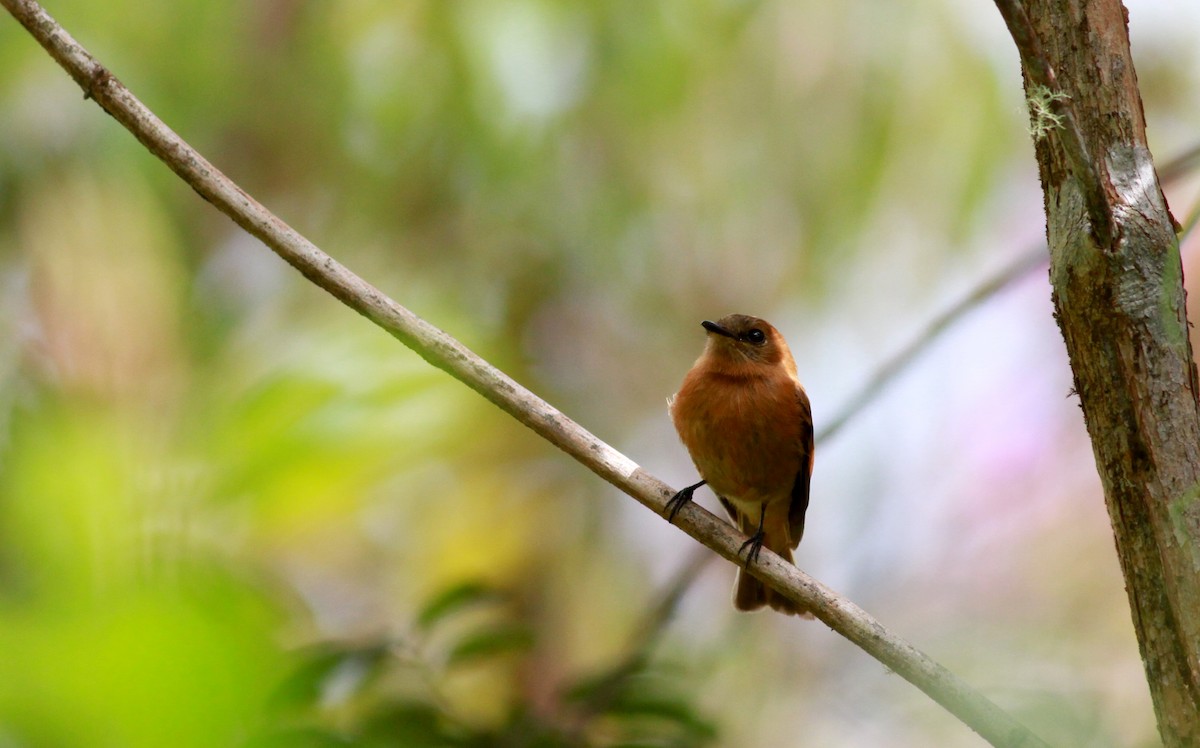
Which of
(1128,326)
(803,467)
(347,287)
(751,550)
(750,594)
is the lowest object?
(1128,326)

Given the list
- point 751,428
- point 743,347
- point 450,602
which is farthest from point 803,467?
point 450,602

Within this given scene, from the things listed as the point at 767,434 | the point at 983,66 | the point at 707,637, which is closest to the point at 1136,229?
the point at 767,434

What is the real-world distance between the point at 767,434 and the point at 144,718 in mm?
3226

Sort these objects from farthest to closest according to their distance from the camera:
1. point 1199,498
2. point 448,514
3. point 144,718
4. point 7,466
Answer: point 448,514, point 1199,498, point 7,466, point 144,718

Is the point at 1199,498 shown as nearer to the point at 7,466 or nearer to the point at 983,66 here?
the point at 7,466

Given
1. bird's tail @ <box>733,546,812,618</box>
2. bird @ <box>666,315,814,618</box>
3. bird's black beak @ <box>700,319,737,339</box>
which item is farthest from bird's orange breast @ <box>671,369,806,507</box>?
bird's tail @ <box>733,546,812,618</box>

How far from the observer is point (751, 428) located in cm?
368

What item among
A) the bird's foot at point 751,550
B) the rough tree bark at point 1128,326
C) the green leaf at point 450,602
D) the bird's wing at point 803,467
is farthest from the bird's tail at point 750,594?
the rough tree bark at point 1128,326

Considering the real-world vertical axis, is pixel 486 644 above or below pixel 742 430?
below

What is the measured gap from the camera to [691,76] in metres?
4.96

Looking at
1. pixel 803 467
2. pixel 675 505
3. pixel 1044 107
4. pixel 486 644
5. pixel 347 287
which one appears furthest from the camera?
pixel 803 467

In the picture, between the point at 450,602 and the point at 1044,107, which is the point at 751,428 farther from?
the point at 1044,107

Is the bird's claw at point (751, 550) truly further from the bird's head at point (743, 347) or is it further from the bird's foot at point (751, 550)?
the bird's head at point (743, 347)

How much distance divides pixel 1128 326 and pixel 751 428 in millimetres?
2041
